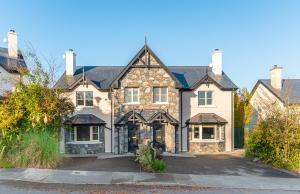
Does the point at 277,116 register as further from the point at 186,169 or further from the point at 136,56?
the point at 136,56

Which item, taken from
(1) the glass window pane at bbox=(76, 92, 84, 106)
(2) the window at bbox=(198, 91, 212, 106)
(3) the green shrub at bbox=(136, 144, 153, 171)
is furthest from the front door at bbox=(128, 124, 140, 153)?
Result: (3) the green shrub at bbox=(136, 144, 153, 171)

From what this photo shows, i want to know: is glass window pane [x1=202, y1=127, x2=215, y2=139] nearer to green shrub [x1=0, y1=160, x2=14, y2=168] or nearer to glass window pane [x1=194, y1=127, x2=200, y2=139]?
glass window pane [x1=194, y1=127, x2=200, y2=139]

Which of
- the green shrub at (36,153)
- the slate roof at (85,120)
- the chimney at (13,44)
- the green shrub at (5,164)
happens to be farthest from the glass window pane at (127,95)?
the chimney at (13,44)

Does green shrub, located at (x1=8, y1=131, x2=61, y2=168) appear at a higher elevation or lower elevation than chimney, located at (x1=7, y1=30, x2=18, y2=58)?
lower

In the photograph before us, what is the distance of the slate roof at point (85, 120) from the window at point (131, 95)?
9.41ft

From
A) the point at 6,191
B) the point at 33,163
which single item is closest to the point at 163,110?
the point at 33,163

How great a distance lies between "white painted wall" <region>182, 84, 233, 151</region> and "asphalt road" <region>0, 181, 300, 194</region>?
39.3ft

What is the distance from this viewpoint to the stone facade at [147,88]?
2062 centimetres

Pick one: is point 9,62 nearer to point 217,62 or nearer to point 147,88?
point 147,88

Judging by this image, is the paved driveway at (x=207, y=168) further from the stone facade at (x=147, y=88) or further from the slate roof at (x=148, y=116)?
the stone facade at (x=147, y=88)

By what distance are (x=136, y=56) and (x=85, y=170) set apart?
418 inches

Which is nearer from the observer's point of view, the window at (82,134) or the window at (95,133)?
the window at (82,134)

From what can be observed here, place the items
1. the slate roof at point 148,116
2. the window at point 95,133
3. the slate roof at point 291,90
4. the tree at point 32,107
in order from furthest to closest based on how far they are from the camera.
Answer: the slate roof at point 291,90 → the window at point 95,133 → the slate roof at point 148,116 → the tree at point 32,107

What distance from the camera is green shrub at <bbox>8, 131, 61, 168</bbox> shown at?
13.0 metres
